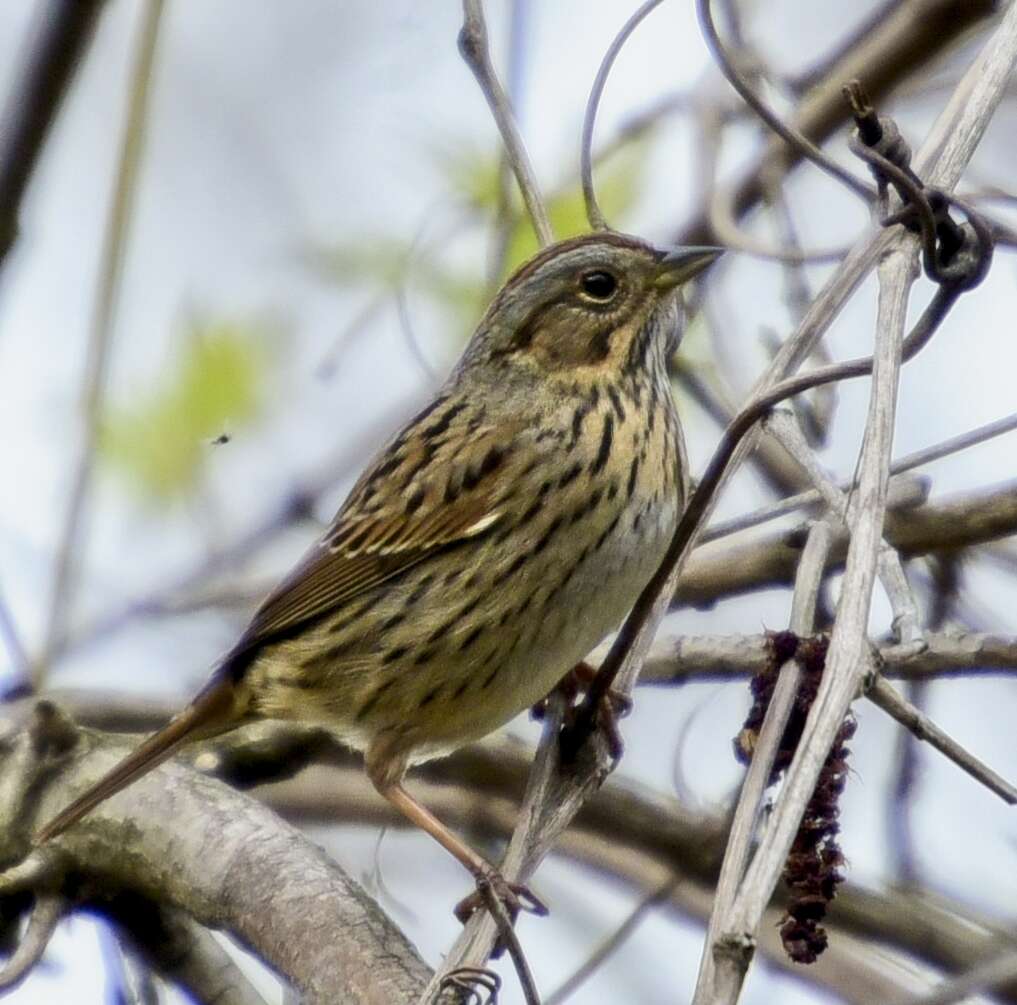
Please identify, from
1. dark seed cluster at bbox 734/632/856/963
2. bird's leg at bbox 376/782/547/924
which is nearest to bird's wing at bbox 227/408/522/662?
bird's leg at bbox 376/782/547/924

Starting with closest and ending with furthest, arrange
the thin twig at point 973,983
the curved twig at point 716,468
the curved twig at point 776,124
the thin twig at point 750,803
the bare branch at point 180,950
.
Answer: the thin twig at point 750,803 → the curved twig at point 716,468 → the curved twig at point 776,124 → the thin twig at point 973,983 → the bare branch at point 180,950

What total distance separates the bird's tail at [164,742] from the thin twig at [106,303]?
313 millimetres

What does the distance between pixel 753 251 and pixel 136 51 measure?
1.40 meters

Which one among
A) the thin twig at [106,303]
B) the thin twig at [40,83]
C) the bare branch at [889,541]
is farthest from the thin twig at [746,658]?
the thin twig at [40,83]

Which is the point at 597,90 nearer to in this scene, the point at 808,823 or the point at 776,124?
the point at 776,124

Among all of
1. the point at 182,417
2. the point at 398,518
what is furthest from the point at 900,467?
the point at 182,417

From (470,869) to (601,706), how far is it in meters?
0.50

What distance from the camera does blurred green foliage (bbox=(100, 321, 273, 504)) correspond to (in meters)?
4.77

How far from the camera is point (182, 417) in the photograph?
480 centimetres

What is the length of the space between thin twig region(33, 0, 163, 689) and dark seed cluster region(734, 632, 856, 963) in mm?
1645

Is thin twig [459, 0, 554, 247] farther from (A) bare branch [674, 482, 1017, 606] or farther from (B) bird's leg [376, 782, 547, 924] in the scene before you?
(B) bird's leg [376, 782, 547, 924]

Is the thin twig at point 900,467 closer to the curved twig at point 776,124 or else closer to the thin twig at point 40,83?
the curved twig at point 776,124

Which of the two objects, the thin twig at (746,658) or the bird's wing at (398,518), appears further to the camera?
the bird's wing at (398,518)

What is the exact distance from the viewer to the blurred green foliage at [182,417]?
4.77 meters
